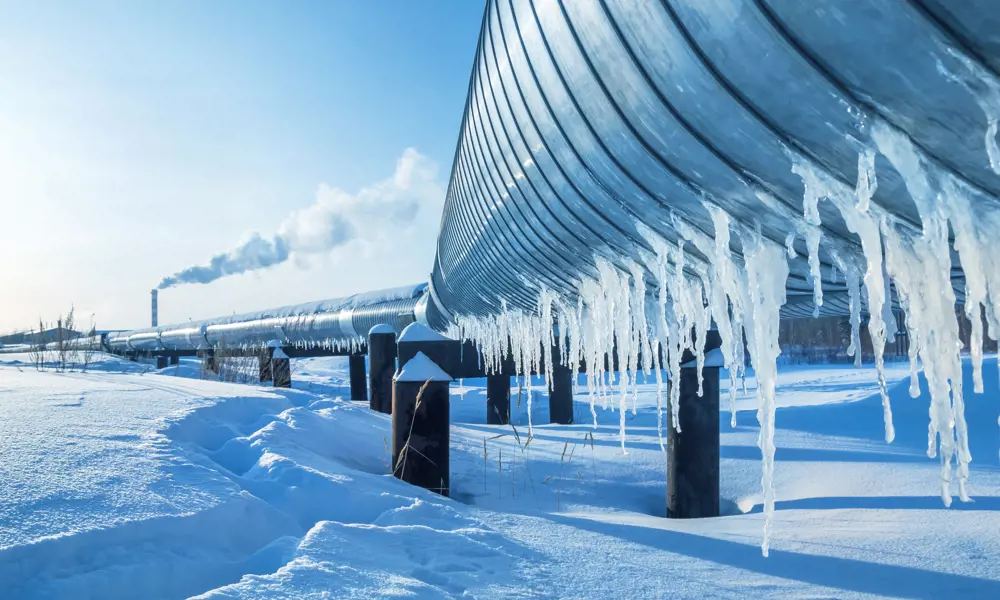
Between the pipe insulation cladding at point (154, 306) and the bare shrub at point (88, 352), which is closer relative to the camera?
the bare shrub at point (88, 352)

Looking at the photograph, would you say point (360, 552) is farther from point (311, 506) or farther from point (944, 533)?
point (944, 533)

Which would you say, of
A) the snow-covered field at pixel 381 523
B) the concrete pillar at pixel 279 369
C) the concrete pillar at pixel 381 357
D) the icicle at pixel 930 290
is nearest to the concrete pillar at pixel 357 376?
the concrete pillar at pixel 279 369

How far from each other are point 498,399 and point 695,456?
8.58 meters

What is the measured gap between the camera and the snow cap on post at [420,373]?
6.15m

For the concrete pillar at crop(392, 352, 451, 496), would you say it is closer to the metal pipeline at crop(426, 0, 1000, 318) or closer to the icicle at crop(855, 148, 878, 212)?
the metal pipeline at crop(426, 0, 1000, 318)

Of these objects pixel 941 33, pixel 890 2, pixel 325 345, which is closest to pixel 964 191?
pixel 941 33

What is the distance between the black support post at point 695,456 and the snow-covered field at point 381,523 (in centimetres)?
49

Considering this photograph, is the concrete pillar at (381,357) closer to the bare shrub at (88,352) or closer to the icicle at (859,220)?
the bare shrub at (88,352)

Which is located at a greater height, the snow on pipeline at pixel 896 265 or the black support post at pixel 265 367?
the snow on pipeline at pixel 896 265

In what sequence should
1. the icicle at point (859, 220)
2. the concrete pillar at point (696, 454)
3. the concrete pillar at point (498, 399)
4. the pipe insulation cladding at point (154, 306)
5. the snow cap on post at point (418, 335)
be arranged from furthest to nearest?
the pipe insulation cladding at point (154, 306), the concrete pillar at point (498, 399), the snow cap on post at point (418, 335), the concrete pillar at point (696, 454), the icicle at point (859, 220)

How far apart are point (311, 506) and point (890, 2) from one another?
444cm

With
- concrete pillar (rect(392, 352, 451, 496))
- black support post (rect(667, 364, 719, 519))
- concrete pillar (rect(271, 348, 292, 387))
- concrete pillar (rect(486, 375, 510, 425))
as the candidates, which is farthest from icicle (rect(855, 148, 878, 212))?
concrete pillar (rect(271, 348, 292, 387))

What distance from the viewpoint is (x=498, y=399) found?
14.2 meters

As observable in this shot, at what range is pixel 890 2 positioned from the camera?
4.10 ft
